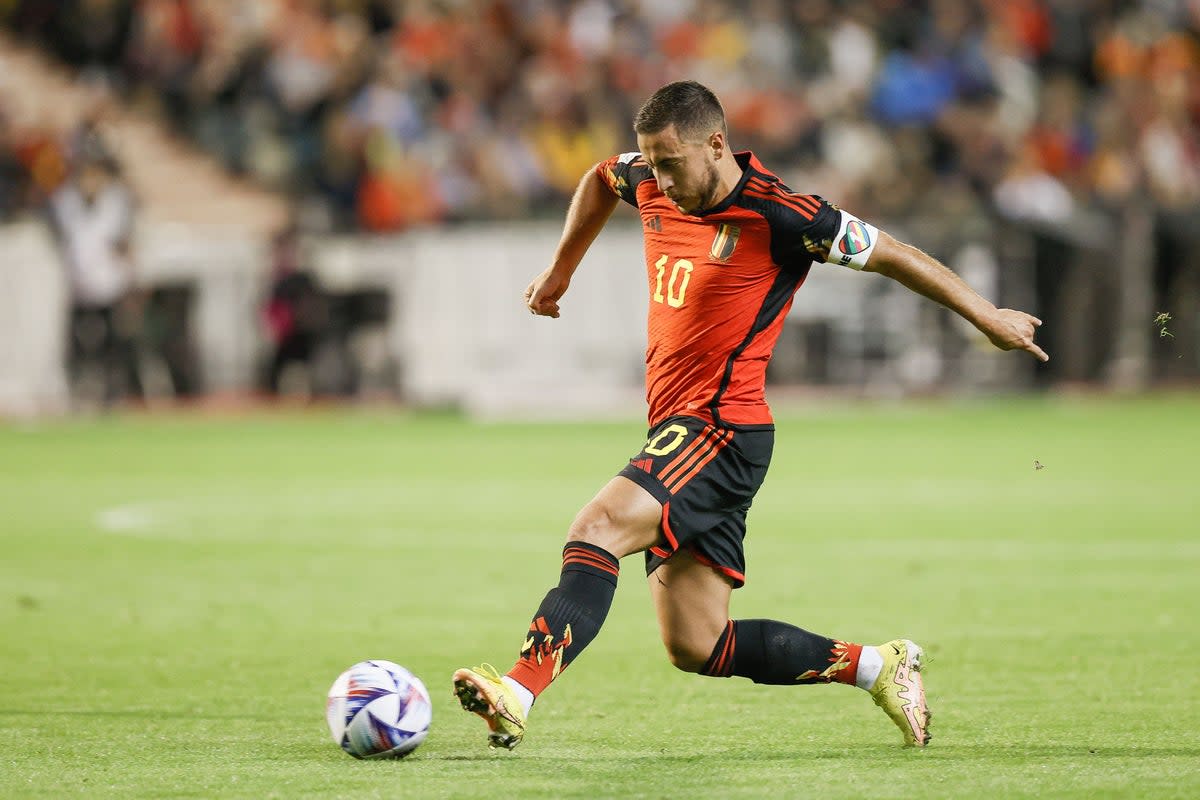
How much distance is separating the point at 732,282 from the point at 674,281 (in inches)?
7.8

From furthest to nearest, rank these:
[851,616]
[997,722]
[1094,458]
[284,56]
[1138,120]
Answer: [284,56] → [1138,120] → [1094,458] → [851,616] → [997,722]

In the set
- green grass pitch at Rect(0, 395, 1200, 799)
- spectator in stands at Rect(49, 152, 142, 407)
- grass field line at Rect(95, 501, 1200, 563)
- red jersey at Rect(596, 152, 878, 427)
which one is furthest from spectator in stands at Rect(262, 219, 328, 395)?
red jersey at Rect(596, 152, 878, 427)

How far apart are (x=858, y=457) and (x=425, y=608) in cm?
766

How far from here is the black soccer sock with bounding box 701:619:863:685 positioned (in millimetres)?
5992

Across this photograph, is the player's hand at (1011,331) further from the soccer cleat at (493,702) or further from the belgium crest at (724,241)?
the soccer cleat at (493,702)

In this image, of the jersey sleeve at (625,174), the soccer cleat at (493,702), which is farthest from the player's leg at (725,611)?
the jersey sleeve at (625,174)

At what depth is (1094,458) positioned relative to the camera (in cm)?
1538

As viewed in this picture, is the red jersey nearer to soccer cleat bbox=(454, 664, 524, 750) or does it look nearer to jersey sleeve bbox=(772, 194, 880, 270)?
jersey sleeve bbox=(772, 194, 880, 270)

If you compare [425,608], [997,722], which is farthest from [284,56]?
[997,722]

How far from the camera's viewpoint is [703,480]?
18.8 feet

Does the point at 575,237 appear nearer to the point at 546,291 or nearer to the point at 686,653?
the point at 546,291

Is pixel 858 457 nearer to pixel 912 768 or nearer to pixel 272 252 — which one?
pixel 272 252

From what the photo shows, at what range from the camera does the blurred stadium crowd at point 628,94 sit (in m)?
21.6

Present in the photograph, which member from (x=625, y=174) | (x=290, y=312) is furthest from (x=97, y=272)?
(x=625, y=174)
